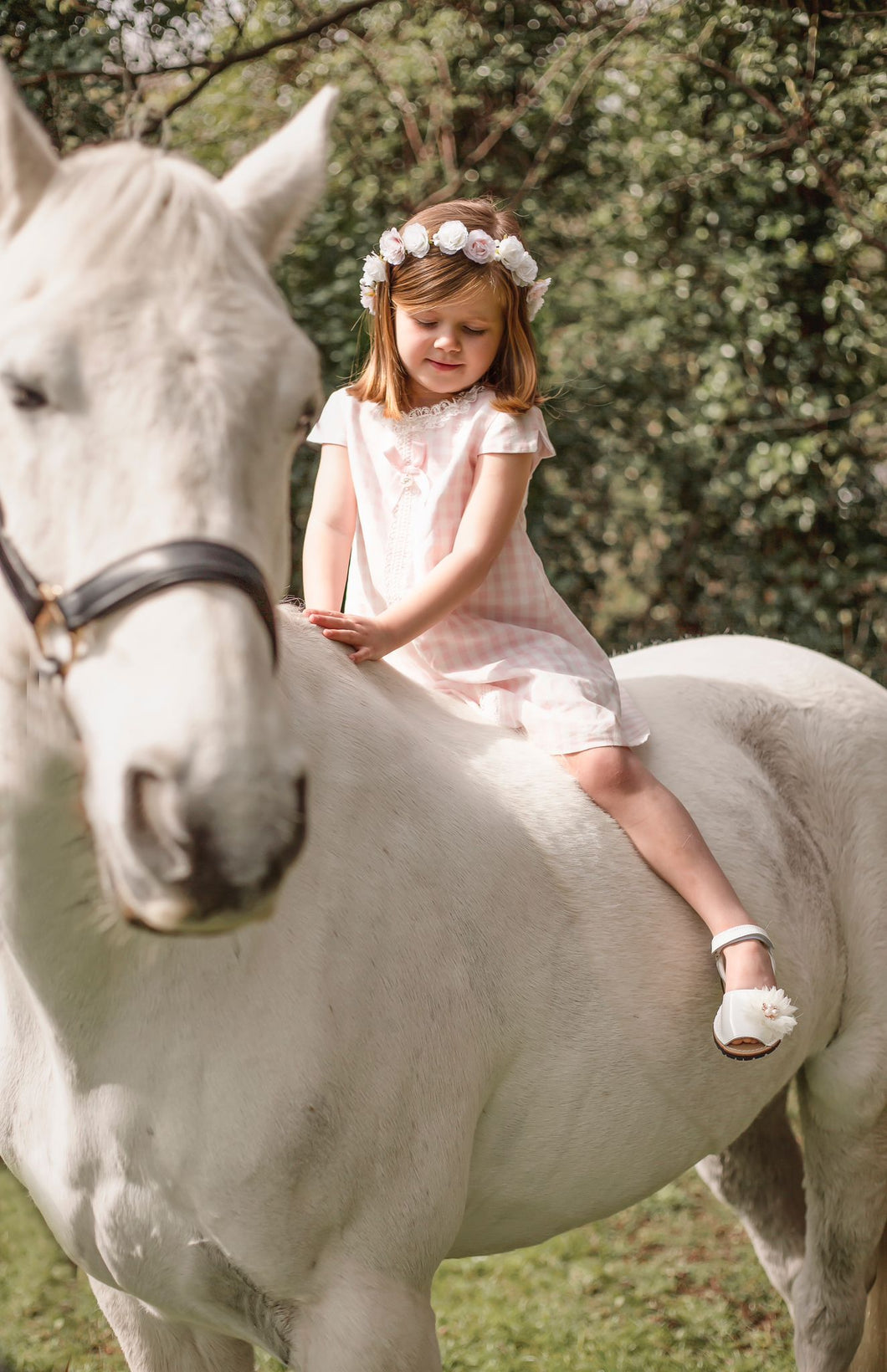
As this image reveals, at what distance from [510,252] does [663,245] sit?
427 centimetres

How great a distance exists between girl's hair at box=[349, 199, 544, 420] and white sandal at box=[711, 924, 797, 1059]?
3.50ft

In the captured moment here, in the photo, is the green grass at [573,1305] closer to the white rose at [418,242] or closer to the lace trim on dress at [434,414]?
the lace trim on dress at [434,414]

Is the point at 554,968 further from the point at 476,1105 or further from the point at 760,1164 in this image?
the point at 760,1164

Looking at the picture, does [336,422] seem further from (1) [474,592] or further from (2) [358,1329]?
(2) [358,1329]

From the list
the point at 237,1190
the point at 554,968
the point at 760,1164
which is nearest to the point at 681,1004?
the point at 554,968

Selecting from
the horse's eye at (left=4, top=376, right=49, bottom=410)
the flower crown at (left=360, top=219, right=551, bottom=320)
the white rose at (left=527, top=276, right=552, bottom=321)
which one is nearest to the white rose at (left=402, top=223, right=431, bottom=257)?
the flower crown at (left=360, top=219, right=551, bottom=320)

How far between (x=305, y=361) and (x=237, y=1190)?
1015 millimetres

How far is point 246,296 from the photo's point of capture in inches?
48.6

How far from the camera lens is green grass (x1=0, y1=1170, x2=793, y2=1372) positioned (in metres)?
3.27

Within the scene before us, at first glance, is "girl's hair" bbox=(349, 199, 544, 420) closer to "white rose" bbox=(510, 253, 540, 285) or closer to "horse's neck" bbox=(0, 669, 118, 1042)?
"white rose" bbox=(510, 253, 540, 285)

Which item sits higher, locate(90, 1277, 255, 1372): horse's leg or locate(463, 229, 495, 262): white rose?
locate(463, 229, 495, 262): white rose

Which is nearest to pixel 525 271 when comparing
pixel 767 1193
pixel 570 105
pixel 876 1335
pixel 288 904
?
pixel 288 904

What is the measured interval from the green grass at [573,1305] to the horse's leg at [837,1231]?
75 centimetres

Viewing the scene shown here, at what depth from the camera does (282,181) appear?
140 centimetres
